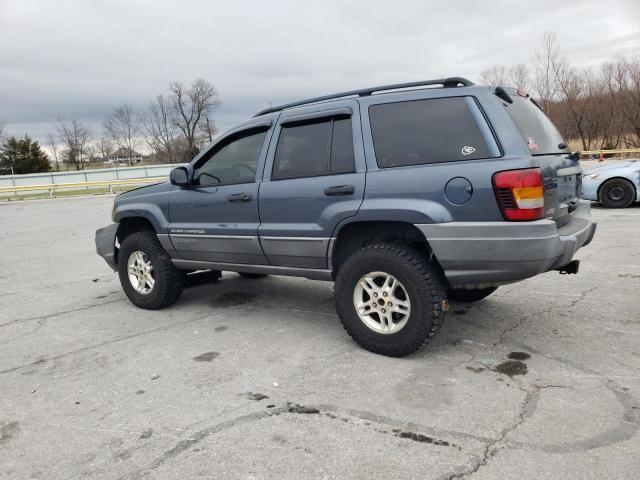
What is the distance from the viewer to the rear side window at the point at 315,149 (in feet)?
13.0

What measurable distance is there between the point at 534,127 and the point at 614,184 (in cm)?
911

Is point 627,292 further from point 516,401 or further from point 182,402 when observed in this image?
point 182,402

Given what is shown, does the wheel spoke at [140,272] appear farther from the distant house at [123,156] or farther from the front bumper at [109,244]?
the distant house at [123,156]

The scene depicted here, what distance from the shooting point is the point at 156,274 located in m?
5.23

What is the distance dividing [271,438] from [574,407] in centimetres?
174

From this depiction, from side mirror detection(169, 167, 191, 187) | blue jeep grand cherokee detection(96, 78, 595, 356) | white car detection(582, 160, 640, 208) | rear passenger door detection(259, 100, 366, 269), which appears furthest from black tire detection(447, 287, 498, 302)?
white car detection(582, 160, 640, 208)

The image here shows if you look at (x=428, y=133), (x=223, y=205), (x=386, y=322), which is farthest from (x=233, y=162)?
(x=386, y=322)

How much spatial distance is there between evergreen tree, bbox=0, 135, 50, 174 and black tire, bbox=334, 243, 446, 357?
68.6m

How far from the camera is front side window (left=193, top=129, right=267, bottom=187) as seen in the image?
15.0 feet

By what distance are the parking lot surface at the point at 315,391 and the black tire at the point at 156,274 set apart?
14 centimetres

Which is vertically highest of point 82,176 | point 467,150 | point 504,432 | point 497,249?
point 82,176

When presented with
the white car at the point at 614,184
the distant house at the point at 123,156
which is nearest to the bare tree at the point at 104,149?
the distant house at the point at 123,156

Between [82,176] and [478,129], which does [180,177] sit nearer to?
[478,129]

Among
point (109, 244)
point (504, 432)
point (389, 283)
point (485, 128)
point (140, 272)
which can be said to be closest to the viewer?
point (504, 432)
